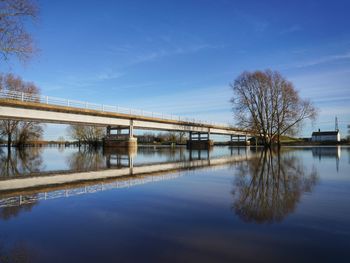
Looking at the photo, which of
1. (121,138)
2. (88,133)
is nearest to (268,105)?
(121,138)

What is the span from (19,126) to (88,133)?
101 ft

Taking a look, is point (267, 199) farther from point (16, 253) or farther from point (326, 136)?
point (326, 136)

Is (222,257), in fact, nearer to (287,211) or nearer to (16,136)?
(287,211)

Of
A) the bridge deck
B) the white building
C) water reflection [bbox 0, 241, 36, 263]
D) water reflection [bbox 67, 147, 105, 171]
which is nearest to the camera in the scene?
water reflection [bbox 0, 241, 36, 263]

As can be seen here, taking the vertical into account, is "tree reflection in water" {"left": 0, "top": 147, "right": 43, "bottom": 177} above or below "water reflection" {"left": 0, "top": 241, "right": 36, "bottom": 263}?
below

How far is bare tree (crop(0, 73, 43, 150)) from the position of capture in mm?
50438

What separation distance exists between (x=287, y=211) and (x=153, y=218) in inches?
121

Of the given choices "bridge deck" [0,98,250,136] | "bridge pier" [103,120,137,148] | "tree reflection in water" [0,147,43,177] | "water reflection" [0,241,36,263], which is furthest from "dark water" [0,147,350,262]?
"bridge pier" [103,120,137,148]

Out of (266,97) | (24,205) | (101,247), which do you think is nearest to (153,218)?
(101,247)

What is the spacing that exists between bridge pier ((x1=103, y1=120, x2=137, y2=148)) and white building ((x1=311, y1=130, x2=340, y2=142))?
293 feet

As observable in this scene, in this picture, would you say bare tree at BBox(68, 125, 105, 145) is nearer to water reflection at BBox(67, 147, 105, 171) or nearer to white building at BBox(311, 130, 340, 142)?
water reflection at BBox(67, 147, 105, 171)

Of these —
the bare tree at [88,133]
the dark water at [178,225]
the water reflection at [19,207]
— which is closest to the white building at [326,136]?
the bare tree at [88,133]

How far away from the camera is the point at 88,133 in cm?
8969

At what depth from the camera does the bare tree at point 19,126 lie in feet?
165
